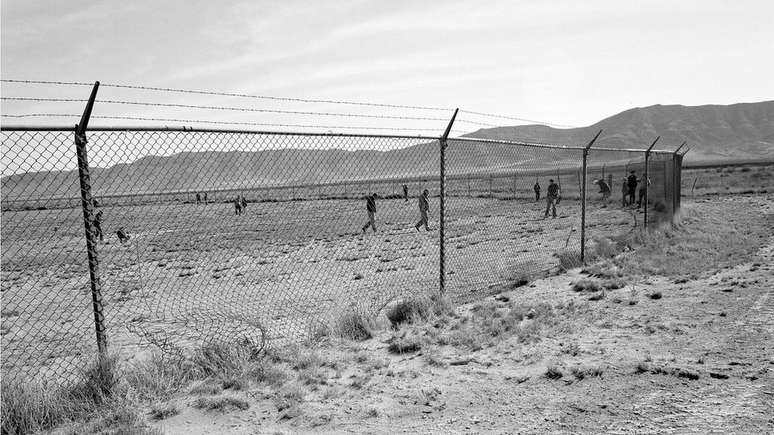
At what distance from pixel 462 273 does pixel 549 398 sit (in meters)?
6.83

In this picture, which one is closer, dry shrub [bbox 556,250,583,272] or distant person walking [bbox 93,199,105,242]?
distant person walking [bbox 93,199,105,242]

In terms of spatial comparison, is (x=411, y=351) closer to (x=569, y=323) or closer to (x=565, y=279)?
(x=569, y=323)

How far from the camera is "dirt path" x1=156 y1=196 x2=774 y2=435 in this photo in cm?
396

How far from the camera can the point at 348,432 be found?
12.9 ft

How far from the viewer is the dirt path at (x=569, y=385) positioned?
3.96 metres

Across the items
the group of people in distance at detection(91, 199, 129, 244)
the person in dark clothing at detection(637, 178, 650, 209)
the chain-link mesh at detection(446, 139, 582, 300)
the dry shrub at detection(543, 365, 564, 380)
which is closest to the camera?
the group of people in distance at detection(91, 199, 129, 244)

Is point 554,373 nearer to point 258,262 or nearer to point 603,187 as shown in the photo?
point 258,262

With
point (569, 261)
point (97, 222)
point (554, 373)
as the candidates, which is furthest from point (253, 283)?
point (554, 373)

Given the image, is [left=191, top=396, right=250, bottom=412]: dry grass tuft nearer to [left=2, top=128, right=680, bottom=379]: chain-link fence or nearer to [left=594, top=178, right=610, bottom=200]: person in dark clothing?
[left=2, top=128, right=680, bottom=379]: chain-link fence

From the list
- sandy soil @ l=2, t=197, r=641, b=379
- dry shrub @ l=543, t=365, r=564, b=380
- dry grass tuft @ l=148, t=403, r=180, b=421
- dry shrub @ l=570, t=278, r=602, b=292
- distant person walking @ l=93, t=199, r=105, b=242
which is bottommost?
sandy soil @ l=2, t=197, r=641, b=379

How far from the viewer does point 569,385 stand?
15.2ft

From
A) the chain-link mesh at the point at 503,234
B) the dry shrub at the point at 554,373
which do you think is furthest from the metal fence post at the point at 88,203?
the chain-link mesh at the point at 503,234

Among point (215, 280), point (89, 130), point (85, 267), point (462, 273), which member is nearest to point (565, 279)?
point (462, 273)

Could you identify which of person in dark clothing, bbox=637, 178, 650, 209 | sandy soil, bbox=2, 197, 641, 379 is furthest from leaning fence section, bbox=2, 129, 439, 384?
person in dark clothing, bbox=637, 178, 650, 209
